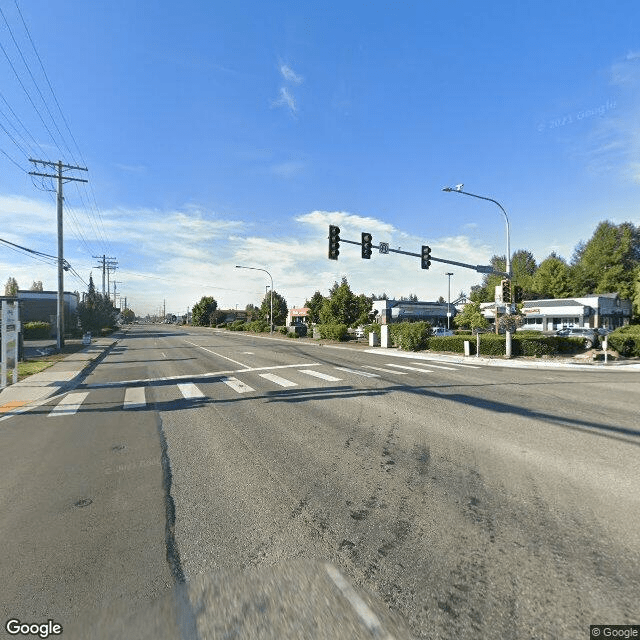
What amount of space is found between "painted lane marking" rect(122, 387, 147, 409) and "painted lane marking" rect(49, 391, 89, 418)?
1002mm

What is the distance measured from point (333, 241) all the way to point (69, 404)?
1342cm

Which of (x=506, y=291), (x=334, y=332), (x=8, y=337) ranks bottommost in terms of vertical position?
(x=334, y=332)

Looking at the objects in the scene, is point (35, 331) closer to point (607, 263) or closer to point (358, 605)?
point (358, 605)

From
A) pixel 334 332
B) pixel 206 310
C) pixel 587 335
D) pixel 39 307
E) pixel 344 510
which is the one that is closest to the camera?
pixel 344 510

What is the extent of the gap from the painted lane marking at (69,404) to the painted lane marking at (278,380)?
531 cm

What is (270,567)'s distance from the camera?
283 cm

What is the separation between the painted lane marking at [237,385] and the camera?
10.4 m

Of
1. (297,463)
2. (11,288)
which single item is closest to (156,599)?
(297,463)

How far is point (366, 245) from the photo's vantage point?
19.2 m

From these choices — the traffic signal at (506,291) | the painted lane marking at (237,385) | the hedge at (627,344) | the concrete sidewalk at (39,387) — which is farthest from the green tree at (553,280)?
the concrete sidewalk at (39,387)

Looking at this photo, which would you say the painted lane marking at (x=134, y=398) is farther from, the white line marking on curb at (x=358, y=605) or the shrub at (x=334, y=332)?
the shrub at (x=334, y=332)

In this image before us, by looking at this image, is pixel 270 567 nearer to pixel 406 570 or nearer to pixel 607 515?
pixel 406 570

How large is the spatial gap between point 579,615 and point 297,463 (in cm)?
333

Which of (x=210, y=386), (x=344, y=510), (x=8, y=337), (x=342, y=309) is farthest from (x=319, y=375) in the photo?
(x=342, y=309)
